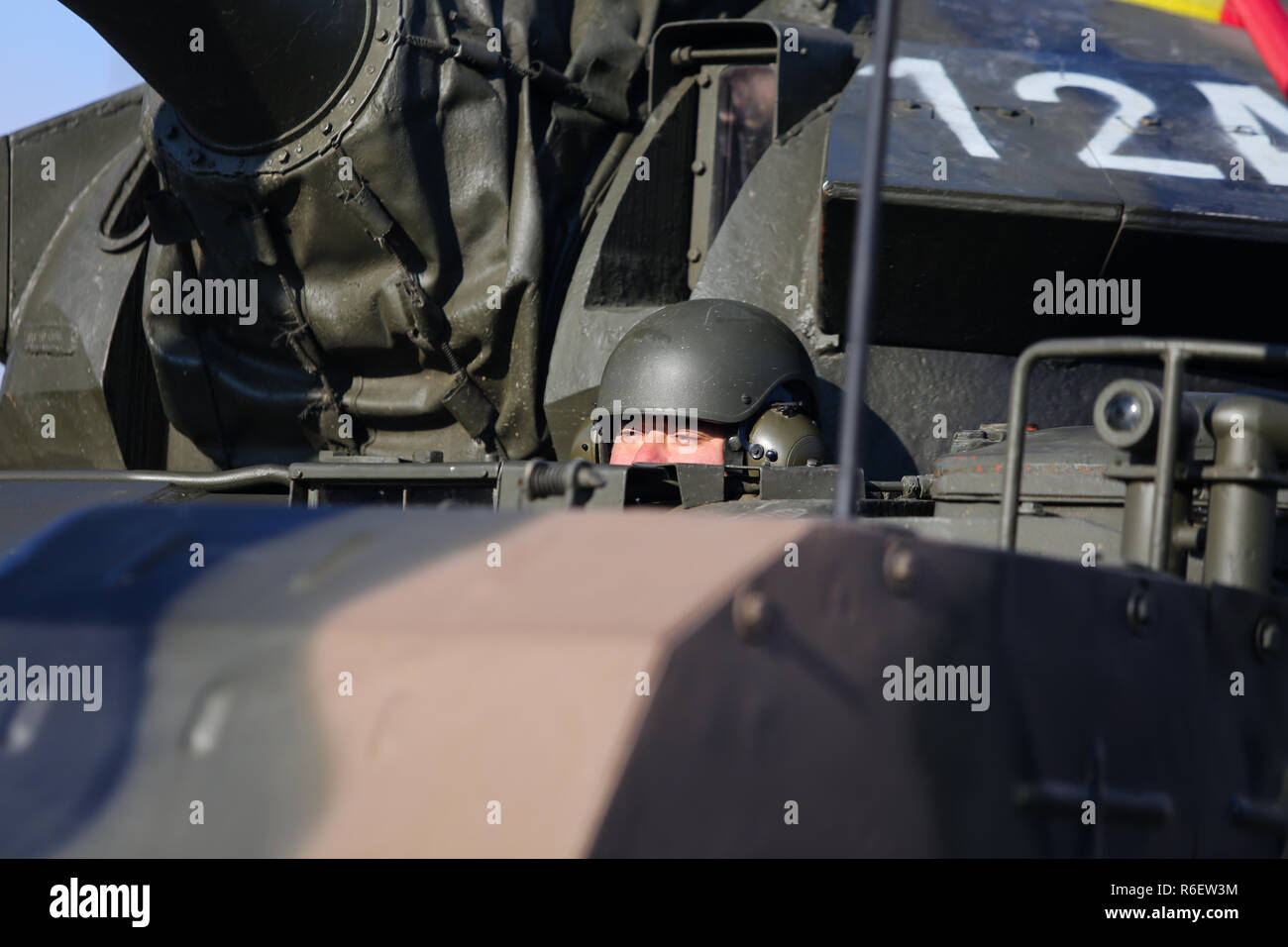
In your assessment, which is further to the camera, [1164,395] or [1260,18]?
[1260,18]

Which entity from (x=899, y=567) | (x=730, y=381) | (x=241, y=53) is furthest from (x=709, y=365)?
(x=899, y=567)

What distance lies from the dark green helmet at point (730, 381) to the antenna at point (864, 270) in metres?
2.38

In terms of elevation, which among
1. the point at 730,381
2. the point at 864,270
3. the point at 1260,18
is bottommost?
the point at 730,381

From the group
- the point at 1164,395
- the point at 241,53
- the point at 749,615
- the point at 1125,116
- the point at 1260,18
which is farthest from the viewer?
the point at 241,53

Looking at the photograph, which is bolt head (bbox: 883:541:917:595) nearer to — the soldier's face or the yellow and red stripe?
the yellow and red stripe

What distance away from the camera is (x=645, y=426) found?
4359 mm

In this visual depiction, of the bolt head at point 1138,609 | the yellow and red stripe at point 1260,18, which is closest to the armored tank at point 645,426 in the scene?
the bolt head at point 1138,609

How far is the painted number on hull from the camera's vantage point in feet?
13.9

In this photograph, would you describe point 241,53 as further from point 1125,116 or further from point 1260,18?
point 1260,18

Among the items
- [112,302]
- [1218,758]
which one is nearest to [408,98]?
[112,302]

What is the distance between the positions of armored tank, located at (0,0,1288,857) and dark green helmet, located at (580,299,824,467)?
0.01 meters

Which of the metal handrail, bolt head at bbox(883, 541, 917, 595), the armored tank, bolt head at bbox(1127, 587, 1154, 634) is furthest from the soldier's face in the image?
bolt head at bbox(883, 541, 917, 595)

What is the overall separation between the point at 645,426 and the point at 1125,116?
1.66 m

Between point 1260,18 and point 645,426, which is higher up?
point 1260,18
